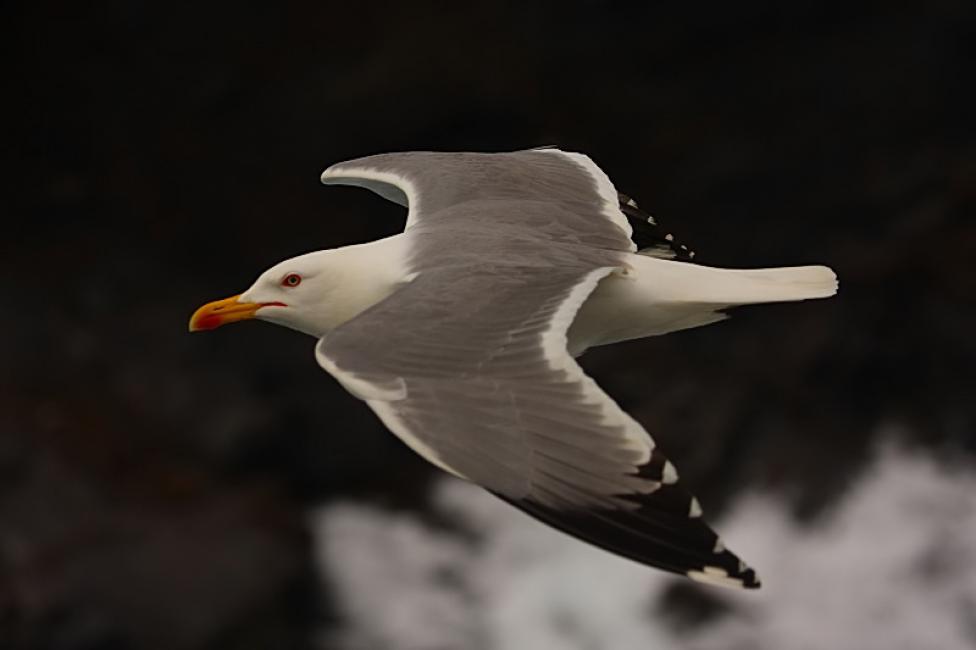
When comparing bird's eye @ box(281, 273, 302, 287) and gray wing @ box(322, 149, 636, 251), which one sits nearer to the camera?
bird's eye @ box(281, 273, 302, 287)

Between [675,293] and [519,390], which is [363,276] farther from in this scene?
[519,390]

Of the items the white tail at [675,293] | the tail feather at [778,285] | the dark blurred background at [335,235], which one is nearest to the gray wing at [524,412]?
the white tail at [675,293]

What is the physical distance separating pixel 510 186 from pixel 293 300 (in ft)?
2.18

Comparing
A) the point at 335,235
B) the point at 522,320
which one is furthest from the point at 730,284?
the point at 335,235

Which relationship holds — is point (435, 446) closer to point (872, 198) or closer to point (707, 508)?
point (707, 508)

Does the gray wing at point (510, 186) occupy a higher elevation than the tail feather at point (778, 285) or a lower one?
higher

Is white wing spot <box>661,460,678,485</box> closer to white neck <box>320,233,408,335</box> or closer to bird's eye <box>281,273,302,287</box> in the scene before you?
white neck <box>320,233,408,335</box>

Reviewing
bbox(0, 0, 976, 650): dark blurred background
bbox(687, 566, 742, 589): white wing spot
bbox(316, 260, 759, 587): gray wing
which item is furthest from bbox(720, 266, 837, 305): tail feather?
bbox(0, 0, 976, 650): dark blurred background

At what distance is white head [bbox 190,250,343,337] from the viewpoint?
3428 mm

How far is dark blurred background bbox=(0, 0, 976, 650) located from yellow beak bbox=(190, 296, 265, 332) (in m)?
4.57

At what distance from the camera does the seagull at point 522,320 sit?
2.46 meters

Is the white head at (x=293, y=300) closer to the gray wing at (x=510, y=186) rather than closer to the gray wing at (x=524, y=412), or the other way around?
the gray wing at (x=510, y=186)

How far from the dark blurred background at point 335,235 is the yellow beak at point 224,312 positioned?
4568mm

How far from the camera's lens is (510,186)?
3850 millimetres
